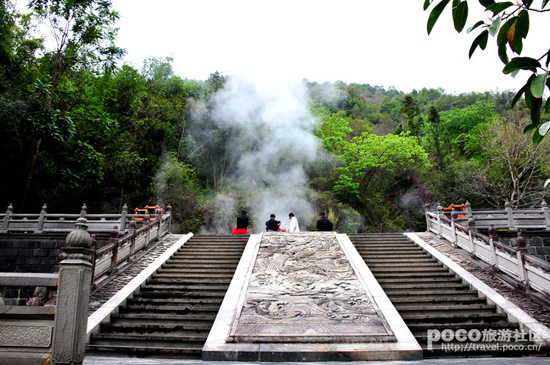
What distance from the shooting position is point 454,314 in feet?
20.0

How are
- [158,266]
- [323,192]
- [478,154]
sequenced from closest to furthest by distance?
[158,266]
[323,192]
[478,154]

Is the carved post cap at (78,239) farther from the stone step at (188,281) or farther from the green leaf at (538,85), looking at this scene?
the stone step at (188,281)

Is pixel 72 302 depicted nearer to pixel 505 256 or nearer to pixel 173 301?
pixel 173 301

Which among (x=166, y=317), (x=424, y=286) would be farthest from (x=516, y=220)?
(x=166, y=317)

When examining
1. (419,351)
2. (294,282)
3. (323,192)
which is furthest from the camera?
(323,192)

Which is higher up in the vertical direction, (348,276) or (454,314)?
(348,276)

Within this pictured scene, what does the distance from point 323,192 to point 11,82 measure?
15695 mm

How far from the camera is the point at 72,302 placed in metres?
3.14

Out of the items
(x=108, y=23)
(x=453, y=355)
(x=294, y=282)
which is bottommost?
(x=453, y=355)

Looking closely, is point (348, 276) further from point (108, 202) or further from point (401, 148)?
point (108, 202)

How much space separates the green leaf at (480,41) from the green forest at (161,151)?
1513 cm

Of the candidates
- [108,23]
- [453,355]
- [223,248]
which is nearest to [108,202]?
[108,23]

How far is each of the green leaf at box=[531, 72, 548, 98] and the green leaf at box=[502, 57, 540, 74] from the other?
0.06 m

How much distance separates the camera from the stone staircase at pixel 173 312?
16.8 ft
